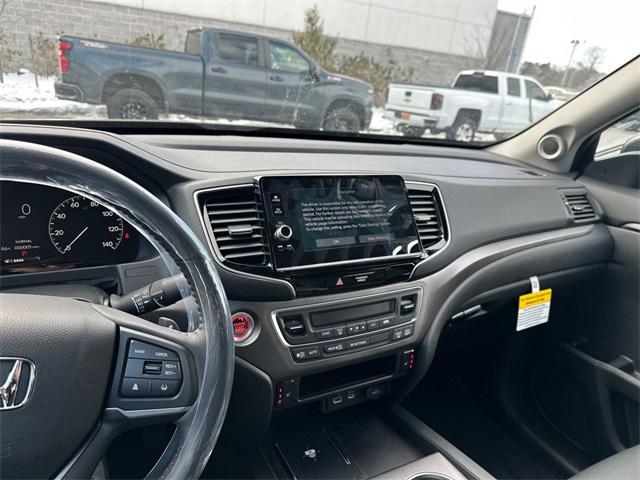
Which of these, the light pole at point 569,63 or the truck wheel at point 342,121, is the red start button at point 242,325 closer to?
the truck wheel at point 342,121

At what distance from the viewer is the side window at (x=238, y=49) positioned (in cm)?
162

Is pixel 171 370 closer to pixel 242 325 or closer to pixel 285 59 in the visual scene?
pixel 242 325

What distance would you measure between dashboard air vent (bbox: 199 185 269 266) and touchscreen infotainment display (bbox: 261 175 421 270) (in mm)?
37

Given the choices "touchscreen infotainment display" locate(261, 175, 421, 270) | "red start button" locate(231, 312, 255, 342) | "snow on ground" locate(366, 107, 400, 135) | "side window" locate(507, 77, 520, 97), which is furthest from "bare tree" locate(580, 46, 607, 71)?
"red start button" locate(231, 312, 255, 342)

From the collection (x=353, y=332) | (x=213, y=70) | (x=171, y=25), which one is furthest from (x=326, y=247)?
(x=171, y=25)

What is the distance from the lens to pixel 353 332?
1487 millimetres

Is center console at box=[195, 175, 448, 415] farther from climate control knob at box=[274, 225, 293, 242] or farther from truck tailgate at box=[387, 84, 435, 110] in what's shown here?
truck tailgate at box=[387, 84, 435, 110]

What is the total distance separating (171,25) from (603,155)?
205 cm

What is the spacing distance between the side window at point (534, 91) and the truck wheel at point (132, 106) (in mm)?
1886

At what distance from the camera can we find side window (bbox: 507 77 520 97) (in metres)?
2.50

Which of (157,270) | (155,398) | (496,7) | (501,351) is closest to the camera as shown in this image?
(155,398)

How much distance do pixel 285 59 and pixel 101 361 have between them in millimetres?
1261

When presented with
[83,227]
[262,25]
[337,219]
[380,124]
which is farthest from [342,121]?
[83,227]

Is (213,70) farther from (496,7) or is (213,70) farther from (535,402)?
(535,402)
